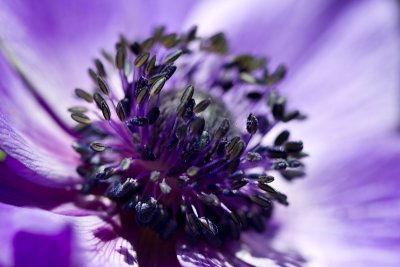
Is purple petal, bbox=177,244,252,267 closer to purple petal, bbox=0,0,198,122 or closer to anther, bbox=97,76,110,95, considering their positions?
anther, bbox=97,76,110,95

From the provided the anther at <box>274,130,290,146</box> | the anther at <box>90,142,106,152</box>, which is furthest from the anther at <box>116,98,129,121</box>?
the anther at <box>274,130,290,146</box>

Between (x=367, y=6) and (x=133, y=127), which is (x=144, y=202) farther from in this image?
(x=367, y=6)

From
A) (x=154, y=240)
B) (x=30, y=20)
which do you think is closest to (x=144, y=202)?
(x=154, y=240)

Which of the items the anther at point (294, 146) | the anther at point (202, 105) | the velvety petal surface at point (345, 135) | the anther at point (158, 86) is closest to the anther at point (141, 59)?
the anther at point (158, 86)

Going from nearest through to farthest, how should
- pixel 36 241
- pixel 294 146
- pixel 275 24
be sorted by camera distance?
pixel 36 241 < pixel 294 146 < pixel 275 24

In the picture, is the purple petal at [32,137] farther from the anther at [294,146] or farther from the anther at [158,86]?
the anther at [294,146]

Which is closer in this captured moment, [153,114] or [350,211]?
[153,114]

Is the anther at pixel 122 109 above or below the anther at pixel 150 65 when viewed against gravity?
below

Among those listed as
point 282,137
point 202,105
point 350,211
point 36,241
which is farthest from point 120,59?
point 350,211

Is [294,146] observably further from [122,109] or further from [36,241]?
[36,241]
